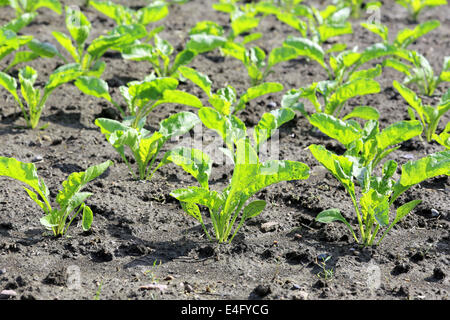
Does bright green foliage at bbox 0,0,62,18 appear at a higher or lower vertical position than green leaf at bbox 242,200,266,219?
higher

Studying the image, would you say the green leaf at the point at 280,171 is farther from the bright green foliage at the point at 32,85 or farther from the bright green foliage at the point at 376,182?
the bright green foliage at the point at 32,85

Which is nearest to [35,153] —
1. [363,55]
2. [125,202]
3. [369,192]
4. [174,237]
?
[125,202]

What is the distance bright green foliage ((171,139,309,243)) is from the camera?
269 centimetres

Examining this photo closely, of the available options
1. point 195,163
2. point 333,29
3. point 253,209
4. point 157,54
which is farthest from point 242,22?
point 253,209

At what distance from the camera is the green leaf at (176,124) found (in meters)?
3.43

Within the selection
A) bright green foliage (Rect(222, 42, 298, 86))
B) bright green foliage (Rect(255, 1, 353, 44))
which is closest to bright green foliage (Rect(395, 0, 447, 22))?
bright green foliage (Rect(255, 1, 353, 44))

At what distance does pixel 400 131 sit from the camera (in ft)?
10.5

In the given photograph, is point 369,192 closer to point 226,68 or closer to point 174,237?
point 174,237

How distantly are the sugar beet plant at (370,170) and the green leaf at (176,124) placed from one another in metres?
0.72

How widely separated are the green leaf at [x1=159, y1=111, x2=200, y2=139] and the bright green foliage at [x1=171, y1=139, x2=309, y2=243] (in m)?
0.49

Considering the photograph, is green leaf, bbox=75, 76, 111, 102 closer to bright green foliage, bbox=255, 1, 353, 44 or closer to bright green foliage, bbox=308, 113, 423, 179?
bright green foliage, bbox=308, 113, 423, 179

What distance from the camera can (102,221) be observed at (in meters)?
3.11
